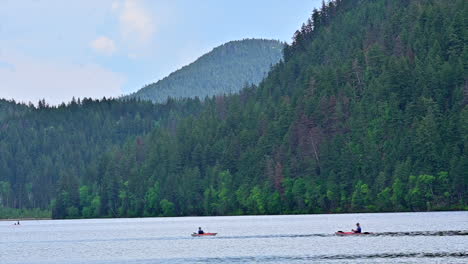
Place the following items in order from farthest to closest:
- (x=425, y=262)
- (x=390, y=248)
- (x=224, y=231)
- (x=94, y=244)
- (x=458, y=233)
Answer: (x=224, y=231)
(x=94, y=244)
(x=458, y=233)
(x=390, y=248)
(x=425, y=262)

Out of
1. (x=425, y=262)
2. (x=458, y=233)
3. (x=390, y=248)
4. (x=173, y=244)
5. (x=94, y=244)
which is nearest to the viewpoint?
(x=425, y=262)

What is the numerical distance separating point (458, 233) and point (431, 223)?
2902 cm

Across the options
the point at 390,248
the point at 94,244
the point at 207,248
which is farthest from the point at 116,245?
the point at 390,248

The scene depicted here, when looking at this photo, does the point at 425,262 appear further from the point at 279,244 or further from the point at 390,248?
the point at 279,244

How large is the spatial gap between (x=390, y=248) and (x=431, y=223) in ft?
147

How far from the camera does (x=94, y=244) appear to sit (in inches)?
5704

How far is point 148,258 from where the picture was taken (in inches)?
4397

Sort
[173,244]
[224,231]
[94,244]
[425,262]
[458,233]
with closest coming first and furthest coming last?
1. [425,262]
2. [458,233]
3. [173,244]
4. [94,244]
5. [224,231]

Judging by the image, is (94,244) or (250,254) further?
(94,244)

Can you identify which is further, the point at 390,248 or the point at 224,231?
the point at 224,231

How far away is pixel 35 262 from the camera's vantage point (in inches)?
4478

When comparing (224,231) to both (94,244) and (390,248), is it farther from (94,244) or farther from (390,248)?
(390,248)

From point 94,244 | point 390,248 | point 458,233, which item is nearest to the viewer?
point 390,248

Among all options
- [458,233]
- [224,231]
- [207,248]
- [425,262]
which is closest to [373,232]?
[458,233]
